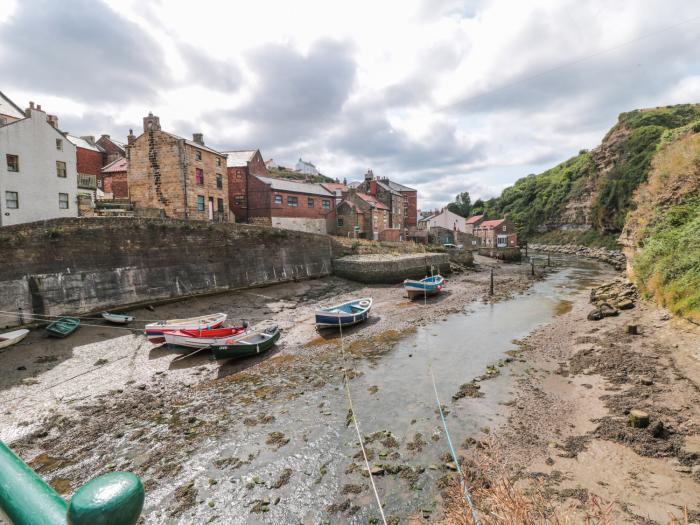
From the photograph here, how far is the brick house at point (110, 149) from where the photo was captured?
45.9 meters

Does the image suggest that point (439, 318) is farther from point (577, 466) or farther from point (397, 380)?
point (577, 466)

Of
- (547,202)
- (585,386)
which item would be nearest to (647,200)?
(585,386)

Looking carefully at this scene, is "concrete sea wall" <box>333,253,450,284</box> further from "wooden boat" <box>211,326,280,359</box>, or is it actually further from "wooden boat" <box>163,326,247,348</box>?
"wooden boat" <box>163,326,247,348</box>

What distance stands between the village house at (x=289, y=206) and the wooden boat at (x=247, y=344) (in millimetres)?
23858

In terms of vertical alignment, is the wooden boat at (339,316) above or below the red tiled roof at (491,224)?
below

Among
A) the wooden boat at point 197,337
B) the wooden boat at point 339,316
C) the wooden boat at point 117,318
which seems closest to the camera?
the wooden boat at point 197,337

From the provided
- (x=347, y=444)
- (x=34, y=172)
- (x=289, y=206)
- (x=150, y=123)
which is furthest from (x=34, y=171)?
(x=347, y=444)

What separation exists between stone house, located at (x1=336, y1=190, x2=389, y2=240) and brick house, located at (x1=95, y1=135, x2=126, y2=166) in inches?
1183

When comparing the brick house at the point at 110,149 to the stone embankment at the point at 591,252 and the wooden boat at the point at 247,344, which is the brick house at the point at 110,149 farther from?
the stone embankment at the point at 591,252

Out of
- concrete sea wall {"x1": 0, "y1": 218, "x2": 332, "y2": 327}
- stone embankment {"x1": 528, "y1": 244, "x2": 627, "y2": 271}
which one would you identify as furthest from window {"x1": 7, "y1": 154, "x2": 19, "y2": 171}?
stone embankment {"x1": 528, "y1": 244, "x2": 627, "y2": 271}

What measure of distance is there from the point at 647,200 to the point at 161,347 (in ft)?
110

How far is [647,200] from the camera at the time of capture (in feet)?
83.7

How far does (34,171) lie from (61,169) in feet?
6.39

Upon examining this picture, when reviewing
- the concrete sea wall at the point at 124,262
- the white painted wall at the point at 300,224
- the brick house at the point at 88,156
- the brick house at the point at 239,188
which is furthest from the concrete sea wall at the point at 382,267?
the brick house at the point at 88,156
